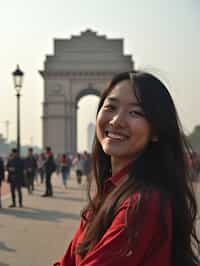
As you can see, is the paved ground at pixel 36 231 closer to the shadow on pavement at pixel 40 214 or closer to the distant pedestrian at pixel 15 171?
the shadow on pavement at pixel 40 214

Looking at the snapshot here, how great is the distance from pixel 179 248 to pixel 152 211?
0.87ft

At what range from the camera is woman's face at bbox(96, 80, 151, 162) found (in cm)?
195

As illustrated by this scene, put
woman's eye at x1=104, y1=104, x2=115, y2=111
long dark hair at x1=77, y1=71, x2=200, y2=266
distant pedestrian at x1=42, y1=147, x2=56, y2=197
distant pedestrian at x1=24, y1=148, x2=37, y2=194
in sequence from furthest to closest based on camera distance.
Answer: distant pedestrian at x1=24, y1=148, x2=37, y2=194
distant pedestrian at x1=42, y1=147, x2=56, y2=197
woman's eye at x1=104, y1=104, x2=115, y2=111
long dark hair at x1=77, y1=71, x2=200, y2=266

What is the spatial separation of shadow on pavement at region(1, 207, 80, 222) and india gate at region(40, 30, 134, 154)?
4235cm

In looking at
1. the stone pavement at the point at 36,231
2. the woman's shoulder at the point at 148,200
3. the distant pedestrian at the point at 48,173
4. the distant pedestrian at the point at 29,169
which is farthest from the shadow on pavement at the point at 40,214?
the woman's shoulder at the point at 148,200

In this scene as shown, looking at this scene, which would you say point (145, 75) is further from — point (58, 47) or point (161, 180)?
point (58, 47)

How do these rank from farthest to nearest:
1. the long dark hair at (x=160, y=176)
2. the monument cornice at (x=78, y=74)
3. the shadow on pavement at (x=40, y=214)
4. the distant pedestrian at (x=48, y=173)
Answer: the monument cornice at (x=78, y=74)
the distant pedestrian at (x=48, y=173)
the shadow on pavement at (x=40, y=214)
the long dark hair at (x=160, y=176)

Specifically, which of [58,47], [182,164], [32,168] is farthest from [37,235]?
[58,47]

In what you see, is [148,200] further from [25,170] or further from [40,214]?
[25,170]

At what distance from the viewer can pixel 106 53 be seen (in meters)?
57.5

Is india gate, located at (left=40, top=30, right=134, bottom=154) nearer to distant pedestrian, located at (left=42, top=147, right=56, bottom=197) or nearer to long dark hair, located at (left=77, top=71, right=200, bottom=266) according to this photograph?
distant pedestrian, located at (left=42, top=147, right=56, bottom=197)

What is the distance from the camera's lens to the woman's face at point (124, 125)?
195cm

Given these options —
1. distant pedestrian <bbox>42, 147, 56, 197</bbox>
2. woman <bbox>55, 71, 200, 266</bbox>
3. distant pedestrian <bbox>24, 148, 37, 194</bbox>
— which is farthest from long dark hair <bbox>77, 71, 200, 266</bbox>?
distant pedestrian <bbox>24, 148, 37, 194</bbox>

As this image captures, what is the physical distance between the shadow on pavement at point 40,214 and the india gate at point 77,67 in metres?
42.4
